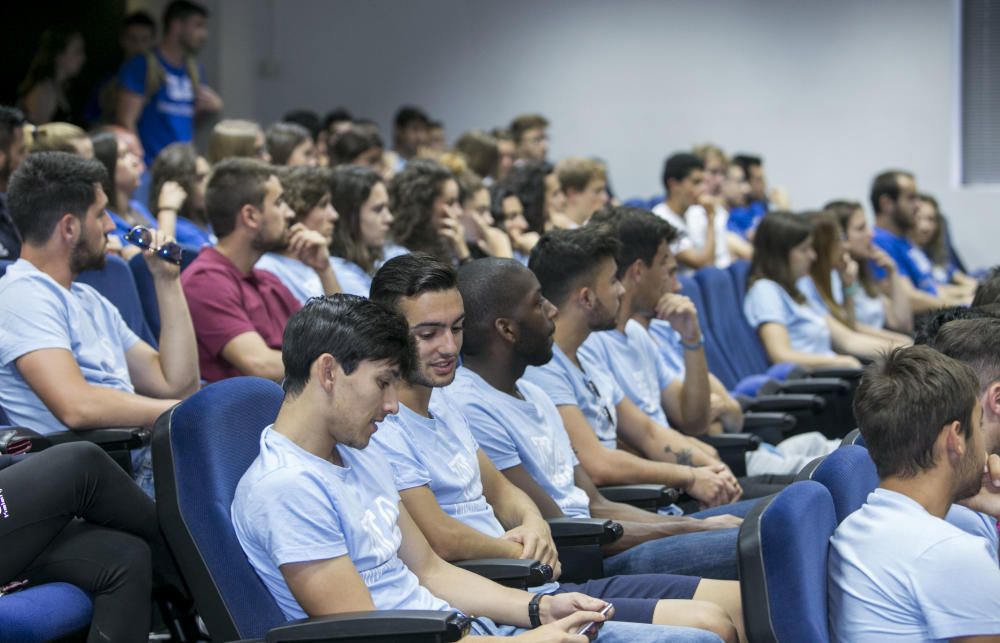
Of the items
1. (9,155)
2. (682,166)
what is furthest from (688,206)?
(9,155)

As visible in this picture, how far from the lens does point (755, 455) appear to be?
4008 mm

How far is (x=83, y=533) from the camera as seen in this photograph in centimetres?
243

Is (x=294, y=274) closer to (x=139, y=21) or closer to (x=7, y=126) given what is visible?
(x=7, y=126)

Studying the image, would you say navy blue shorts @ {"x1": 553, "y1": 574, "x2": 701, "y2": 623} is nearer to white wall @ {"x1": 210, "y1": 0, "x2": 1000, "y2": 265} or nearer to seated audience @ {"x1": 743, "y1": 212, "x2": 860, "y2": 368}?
seated audience @ {"x1": 743, "y1": 212, "x2": 860, "y2": 368}

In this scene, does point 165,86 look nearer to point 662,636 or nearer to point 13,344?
point 13,344

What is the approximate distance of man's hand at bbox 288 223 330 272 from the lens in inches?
150

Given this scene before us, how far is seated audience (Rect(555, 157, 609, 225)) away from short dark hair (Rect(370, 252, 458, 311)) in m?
3.34

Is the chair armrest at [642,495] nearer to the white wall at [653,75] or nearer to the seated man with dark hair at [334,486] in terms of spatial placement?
the seated man with dark hair at [334,486]

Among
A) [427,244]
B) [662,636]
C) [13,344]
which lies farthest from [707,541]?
[427,244]

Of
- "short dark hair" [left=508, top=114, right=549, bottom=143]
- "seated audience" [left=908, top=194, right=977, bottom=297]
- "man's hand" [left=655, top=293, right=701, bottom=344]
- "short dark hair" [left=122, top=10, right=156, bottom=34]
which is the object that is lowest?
"seated audience" [left=908, top=194, right=977, bottom=297]

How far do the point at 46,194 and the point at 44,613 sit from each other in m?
1.14

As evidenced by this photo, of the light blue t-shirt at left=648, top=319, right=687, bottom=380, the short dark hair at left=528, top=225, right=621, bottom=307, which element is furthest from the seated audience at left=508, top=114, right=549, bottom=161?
the short dark hair at left=528, top=225, right=621, bottom=307

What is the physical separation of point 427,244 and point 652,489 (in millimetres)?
1707

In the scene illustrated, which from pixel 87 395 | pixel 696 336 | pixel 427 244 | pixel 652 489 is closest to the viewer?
pixel 87 395
